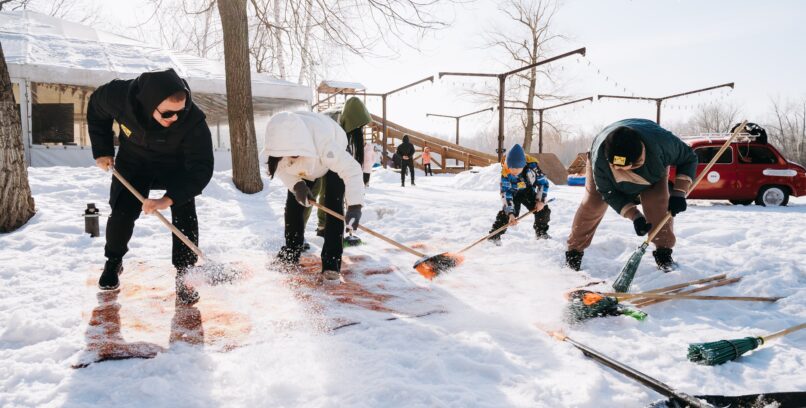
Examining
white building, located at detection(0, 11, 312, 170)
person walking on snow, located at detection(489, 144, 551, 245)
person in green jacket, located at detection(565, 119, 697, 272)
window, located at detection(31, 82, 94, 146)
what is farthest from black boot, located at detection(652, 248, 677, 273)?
window, located at detection(31, 82, 94, 146)

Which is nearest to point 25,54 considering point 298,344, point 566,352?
point 298,344

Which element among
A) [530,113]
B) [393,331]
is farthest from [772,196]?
[530,113]

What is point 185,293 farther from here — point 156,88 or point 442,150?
point 442,150

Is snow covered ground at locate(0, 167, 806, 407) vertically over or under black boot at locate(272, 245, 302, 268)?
under

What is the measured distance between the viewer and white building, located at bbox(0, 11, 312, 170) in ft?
36.6

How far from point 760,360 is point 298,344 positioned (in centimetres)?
231

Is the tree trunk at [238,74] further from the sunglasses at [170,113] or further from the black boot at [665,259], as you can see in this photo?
the black boot at [665,259]

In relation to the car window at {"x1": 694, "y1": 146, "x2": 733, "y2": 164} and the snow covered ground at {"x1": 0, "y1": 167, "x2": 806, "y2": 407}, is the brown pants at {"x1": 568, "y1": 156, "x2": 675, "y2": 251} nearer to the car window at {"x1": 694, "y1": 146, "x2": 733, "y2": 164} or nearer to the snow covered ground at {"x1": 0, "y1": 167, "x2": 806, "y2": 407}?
the snow covered ground at {"x1": 0, "y1": 167, "x2": 806, "y2": 407}

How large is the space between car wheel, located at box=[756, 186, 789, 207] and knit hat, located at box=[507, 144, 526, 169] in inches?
307

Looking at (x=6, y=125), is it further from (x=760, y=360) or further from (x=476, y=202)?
(x=476, y=202)

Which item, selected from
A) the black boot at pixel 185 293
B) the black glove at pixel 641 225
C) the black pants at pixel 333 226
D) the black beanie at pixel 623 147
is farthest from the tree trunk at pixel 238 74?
the black glove at pixel 641 225

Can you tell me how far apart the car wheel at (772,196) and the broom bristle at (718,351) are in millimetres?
9485

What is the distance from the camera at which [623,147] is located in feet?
11.4

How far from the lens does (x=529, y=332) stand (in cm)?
277
